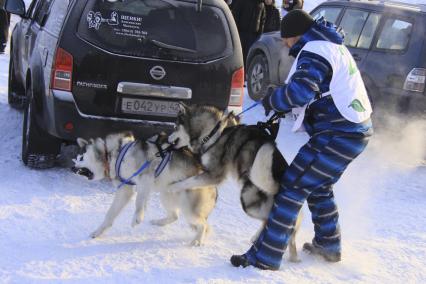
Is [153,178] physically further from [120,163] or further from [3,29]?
[3,29]

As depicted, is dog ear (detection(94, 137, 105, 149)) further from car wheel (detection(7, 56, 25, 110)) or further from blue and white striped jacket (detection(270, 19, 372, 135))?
car wheel (detection(7, 56, 25, 110))

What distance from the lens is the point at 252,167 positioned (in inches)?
145

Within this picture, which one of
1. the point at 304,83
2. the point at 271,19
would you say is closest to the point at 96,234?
the point at 304,83

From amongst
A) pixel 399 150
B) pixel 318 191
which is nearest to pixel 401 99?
pixel 399 150

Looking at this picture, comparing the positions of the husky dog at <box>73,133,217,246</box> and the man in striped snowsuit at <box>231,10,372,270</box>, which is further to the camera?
the husky dog at <box>73,133,217,246</box>

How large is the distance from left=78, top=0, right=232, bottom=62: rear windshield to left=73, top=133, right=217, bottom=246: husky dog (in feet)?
3.09

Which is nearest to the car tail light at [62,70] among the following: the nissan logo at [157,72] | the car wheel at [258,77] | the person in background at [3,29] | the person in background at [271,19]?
the nissan logo at [157,72]

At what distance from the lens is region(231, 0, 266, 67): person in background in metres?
9.99

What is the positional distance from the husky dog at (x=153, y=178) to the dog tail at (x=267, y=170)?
1.54 ft

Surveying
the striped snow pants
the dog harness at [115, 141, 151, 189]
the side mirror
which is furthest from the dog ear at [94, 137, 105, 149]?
the side mirror

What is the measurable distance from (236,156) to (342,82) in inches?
34.3

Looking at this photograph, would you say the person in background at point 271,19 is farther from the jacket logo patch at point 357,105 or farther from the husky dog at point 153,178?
the jacket logo patch at point 357,105

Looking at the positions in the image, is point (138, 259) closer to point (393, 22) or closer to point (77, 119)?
point (77, 119)

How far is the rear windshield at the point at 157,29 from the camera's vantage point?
468 centimetres
